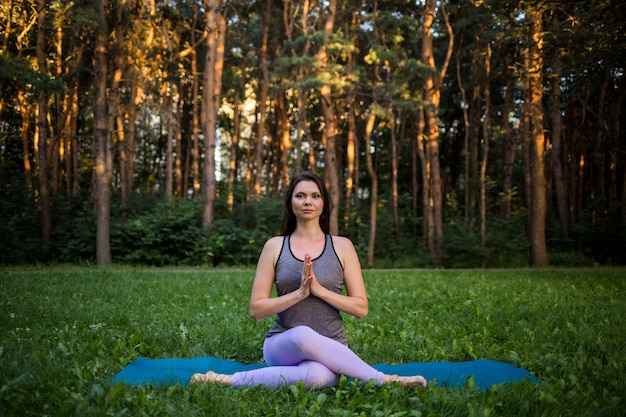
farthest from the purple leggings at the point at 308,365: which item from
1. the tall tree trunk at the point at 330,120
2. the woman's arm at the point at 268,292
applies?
the tall tree trunk at the point at 330,120

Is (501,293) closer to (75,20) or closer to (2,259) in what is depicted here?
(75,20)

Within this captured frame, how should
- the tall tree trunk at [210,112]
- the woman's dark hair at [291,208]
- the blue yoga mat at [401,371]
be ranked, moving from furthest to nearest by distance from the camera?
the tall tree trunk at [210,112], the woman's dark hair at [291,208], the blue yoga mat at [401,371]

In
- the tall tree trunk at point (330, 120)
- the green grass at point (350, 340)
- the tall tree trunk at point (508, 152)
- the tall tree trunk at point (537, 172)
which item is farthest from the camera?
the tall tree trunk at point (508, 152)

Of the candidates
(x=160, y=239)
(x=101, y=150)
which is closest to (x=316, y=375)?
(x=101, y=150)

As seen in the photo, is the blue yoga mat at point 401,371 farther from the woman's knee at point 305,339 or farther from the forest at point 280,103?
the forest at point 280,103

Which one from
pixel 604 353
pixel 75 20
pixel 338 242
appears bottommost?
pixel 604 353

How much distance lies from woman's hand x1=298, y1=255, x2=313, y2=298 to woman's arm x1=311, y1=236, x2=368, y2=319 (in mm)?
111

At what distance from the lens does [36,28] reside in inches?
774

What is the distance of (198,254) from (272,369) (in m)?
15.8

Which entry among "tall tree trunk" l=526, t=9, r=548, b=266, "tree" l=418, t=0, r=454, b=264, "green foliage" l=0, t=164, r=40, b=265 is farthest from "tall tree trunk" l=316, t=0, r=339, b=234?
"green foliage" l=0, t=164, r=40, b=265

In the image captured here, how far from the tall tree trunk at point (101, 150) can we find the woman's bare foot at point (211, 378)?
51.0ft

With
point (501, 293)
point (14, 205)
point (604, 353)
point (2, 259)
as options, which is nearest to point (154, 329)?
point (604, 353)

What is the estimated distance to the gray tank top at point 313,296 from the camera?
4.33 metres

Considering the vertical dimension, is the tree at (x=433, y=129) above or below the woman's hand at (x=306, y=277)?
above
